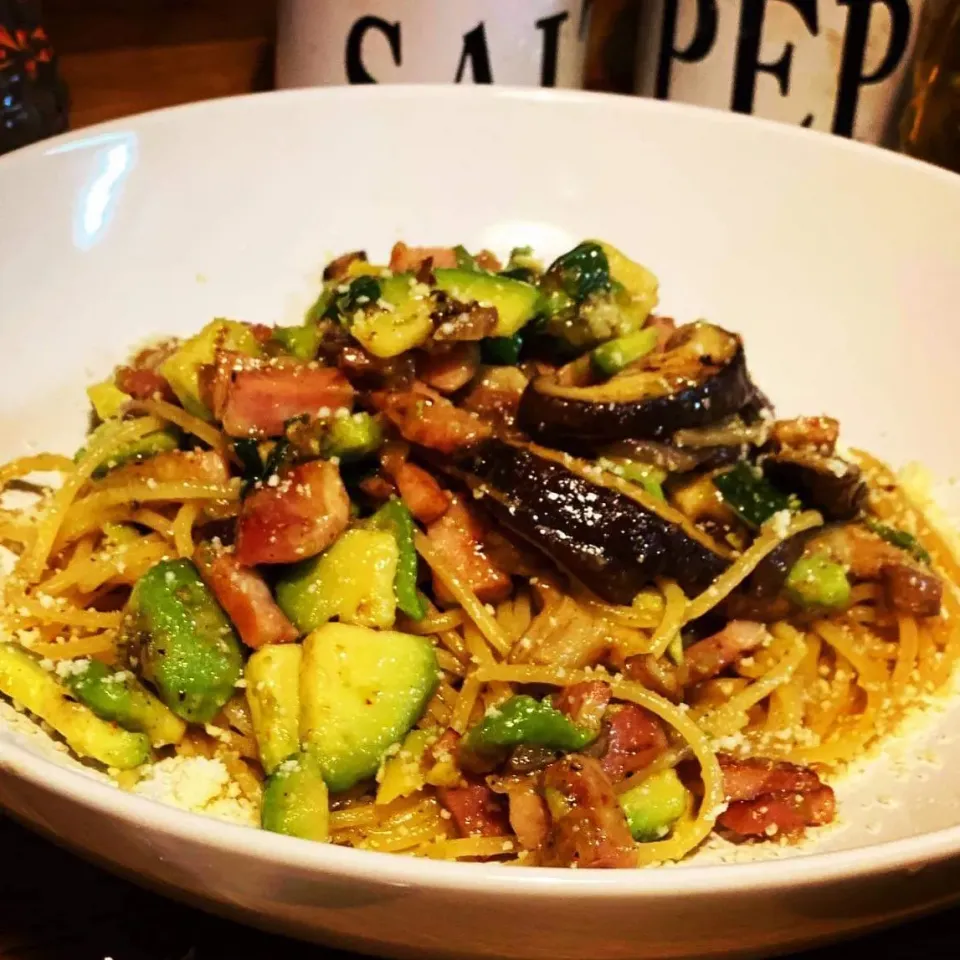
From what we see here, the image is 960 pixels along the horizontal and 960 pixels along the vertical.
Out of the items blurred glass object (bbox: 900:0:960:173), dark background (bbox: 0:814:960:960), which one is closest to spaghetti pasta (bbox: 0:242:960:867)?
dark background (bbox: 0:814:960:960)

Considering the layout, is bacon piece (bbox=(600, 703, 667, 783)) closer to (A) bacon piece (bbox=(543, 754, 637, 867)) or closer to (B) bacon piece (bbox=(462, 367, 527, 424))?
(A) bacon piece (bbox=(543, 754, 637, 867))

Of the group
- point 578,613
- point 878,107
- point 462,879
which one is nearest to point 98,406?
point 578,613

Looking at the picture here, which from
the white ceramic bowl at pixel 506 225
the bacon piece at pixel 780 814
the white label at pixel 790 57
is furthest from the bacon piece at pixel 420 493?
the white label at pixel 790 57

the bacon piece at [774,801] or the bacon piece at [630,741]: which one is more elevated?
the bacon piece at [630,741]

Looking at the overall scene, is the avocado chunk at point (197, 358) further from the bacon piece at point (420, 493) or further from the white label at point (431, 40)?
the white label at point (431, 40)

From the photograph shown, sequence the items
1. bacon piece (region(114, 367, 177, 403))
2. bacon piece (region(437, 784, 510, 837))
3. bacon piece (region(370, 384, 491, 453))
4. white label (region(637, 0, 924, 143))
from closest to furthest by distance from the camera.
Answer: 1. bacon piece (region(437, 784, 510, 837))
2. bacon piece (region(370, 384, 491, 453))
3. bacon piece (region(114, 367, 177, 403))
4. white label (region(637, 0, 924, 143))

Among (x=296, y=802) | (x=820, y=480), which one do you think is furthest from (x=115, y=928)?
(x=820, y=480)

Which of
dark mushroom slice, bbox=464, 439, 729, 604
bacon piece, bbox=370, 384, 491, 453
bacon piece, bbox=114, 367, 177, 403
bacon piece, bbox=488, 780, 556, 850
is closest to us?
bacon piece, bbox=488, 780, 556, 850
